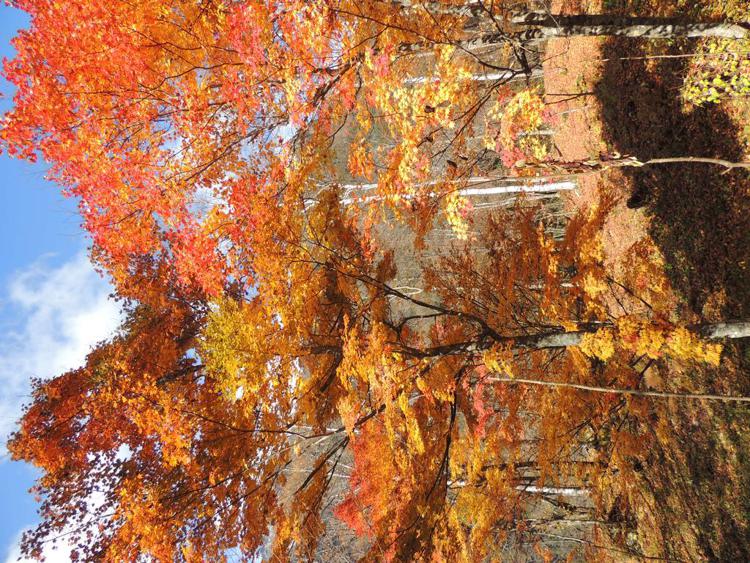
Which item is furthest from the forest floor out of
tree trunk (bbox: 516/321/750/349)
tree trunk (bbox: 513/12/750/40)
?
tree trunk (bbox: 516/321/750/349)

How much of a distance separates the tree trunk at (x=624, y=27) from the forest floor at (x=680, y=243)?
0.62 metres

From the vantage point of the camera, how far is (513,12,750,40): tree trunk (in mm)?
6352

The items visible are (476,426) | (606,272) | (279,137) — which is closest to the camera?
(606,272)

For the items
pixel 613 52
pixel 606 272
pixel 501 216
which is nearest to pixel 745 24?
pixel 613 52

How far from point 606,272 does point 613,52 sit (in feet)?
18.3

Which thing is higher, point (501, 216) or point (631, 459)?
point (501, 216)

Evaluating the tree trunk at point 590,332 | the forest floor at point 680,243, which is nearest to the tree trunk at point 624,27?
the forest floor at point 680,243

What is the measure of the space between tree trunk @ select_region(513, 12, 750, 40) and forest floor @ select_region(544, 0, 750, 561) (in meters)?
0.62

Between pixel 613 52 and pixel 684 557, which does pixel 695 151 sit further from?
pixel 684 557

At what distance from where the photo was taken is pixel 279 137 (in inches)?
592

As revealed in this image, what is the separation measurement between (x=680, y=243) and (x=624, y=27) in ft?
17.1

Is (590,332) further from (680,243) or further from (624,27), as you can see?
(624,27)

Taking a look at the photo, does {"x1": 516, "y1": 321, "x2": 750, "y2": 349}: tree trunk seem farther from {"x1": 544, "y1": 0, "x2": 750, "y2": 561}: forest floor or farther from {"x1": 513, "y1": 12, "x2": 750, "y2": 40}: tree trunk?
{"x1": 513, "y1": 12, "x2": 750, "y2": 40}: tree trunk

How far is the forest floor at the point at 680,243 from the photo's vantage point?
8.13 m
